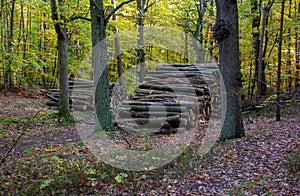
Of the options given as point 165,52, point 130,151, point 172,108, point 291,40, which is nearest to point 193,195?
point 130,151

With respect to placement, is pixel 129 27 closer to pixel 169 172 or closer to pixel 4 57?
pixel 4 57

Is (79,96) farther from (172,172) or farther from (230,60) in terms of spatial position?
(172,172)

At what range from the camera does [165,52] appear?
29312mm

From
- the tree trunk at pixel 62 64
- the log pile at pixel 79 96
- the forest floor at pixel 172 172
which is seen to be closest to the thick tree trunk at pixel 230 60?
the forest floor at pixel 172 172

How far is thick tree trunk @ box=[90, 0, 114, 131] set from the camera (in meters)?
9.57

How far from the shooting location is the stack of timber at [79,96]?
17.2 m

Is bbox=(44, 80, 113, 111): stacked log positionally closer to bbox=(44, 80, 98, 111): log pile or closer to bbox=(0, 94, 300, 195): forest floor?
bbox=(44, 80, 98, 111): log pile

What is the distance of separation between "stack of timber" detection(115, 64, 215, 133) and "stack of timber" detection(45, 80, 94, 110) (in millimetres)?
4683

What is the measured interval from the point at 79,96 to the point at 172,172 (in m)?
12.7

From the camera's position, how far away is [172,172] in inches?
241

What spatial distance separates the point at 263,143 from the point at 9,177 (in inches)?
266

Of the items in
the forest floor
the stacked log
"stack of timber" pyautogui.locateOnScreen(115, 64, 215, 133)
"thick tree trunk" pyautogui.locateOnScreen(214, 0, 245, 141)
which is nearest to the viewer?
the forest floor

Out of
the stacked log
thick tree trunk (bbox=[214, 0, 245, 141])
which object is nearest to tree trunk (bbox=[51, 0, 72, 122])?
the stacked log

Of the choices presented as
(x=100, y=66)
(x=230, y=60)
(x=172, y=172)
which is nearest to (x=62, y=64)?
(x=100, y=66)
